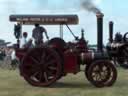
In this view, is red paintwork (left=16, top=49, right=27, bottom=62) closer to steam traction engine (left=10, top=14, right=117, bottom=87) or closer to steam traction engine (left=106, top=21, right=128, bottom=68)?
steam traction engine (left=10, top=14, right=117, bottom=87)

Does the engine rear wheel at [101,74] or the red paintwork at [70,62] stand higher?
the red paintwork at [70,62]

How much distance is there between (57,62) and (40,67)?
517 mm

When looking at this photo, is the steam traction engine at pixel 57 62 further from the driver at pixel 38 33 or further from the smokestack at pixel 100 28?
the smokestack at pixel 100 28

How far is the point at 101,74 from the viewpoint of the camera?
581 inches

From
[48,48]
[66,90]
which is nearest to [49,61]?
[48,48]

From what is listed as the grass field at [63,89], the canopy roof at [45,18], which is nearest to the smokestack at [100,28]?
the grass field at [63,89]

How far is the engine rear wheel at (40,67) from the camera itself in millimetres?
14602

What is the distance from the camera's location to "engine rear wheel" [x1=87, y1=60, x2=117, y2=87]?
14.6m

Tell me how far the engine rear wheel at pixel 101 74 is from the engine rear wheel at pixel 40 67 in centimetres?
94

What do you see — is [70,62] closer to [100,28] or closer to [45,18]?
[45,18]

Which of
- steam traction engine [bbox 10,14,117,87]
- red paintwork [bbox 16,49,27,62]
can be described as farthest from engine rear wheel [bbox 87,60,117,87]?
red paintwork [bbox 16,49,27,62]

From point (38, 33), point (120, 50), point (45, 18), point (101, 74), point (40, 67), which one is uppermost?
point (45, 18)

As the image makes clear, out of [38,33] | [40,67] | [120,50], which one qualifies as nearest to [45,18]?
[38,33]

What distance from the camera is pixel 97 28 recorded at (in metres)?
24.2
